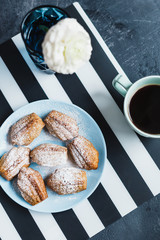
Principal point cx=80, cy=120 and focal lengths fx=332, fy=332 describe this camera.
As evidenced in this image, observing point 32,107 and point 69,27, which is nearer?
point 69,27

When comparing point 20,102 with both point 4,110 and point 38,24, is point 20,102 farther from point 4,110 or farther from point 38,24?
point 38,24

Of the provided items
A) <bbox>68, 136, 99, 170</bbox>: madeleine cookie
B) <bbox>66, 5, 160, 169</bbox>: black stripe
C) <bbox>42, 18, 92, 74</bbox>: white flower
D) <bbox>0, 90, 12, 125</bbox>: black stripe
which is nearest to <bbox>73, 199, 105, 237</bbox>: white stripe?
<bbox>68, 136, 99, 170</bbox>: madeleine cookie

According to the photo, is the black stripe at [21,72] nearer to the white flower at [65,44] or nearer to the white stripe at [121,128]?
the white stripe at [121,128]

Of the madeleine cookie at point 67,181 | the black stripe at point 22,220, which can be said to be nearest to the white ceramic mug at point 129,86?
the madeleine cookie at point 67,181

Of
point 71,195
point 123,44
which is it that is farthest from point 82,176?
point 123,44

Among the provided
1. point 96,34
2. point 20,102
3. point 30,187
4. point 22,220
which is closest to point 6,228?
point 22,220

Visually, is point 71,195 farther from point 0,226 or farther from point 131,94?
point 131,94
